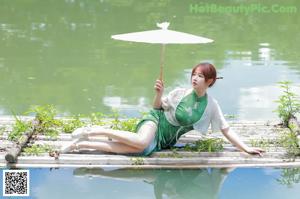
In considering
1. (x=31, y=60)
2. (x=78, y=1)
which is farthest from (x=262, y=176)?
(x=78, y=1)

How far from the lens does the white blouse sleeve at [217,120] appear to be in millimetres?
4531

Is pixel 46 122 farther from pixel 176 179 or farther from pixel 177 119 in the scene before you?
pixel 176 179

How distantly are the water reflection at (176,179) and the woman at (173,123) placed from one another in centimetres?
22

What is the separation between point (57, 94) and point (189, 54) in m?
2.84

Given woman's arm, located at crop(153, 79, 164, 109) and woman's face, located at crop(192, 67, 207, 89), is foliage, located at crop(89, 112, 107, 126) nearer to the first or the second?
woman's arm, located at crop(153, 79, 164, 109)

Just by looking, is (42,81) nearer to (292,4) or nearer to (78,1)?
(78,1)

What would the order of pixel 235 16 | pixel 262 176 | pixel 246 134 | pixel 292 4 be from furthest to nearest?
pixel 292 4 < pixel 235 16 < pixel 246 134 < pixel 262 176

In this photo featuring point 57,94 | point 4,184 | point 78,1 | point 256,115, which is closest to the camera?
point 4,184

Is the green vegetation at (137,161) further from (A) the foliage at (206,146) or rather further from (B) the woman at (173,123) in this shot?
(A) the foliage at (206,146)

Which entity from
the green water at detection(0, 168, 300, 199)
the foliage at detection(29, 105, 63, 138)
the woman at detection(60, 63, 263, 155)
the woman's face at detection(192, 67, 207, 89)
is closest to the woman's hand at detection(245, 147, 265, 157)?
the woman at detection(60, 63, 263, 155)

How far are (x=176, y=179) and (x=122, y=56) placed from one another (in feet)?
15.0

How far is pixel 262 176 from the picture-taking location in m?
4.37

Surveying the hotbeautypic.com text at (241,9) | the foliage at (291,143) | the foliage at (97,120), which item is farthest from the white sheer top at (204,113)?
the hotbeautypic.com text at (241,9)

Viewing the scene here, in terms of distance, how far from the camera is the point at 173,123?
4613 mm
